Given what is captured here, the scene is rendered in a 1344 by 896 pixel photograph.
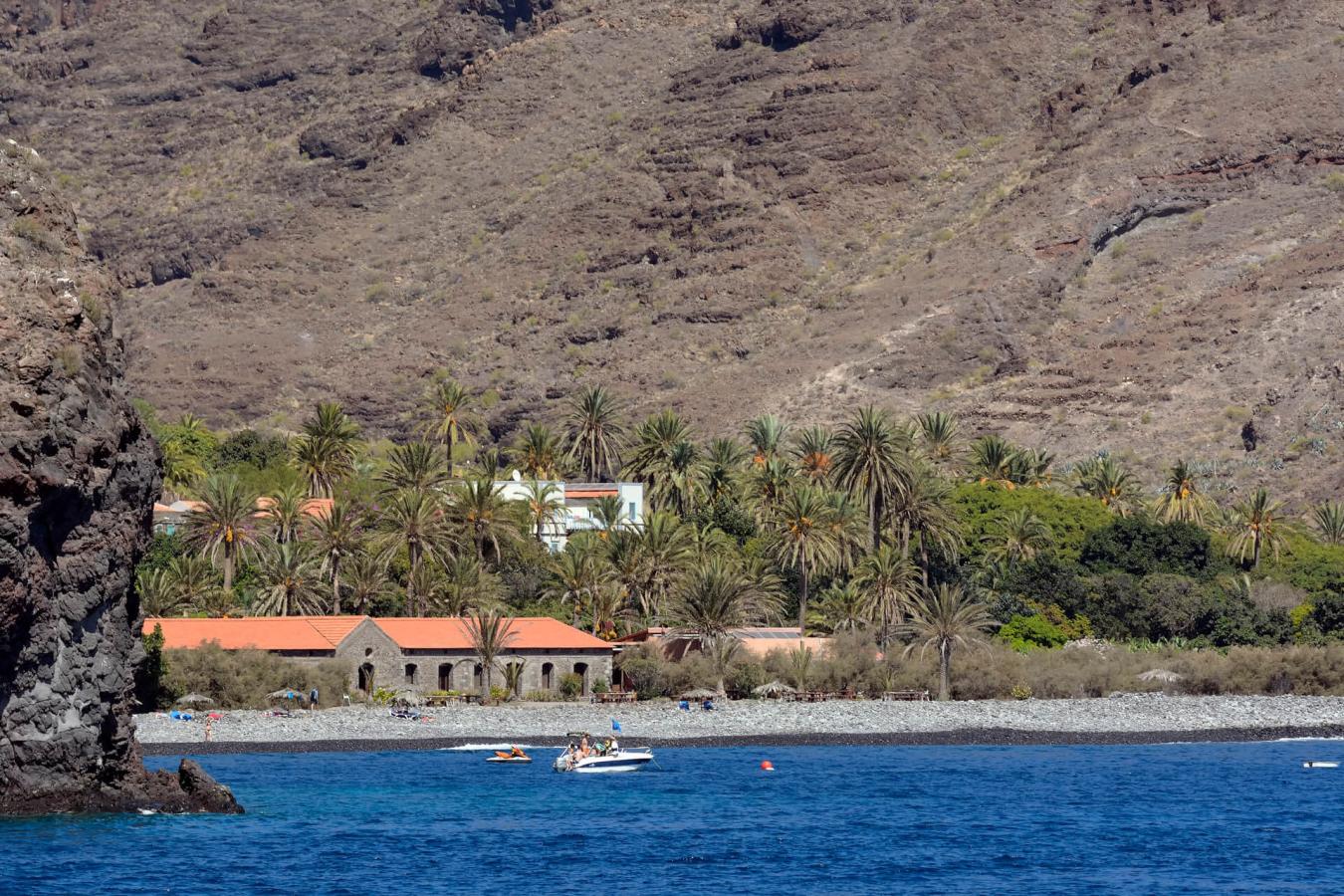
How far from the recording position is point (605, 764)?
69000 mm

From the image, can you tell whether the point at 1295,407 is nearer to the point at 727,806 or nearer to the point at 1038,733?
the point at 1038,733

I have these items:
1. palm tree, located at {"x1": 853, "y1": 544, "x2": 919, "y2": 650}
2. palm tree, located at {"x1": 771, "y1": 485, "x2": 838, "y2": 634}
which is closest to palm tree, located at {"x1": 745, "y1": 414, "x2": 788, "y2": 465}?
palm tree, located at {"x1": 771, "y1": 485, "x2": 838, "y2": 634}

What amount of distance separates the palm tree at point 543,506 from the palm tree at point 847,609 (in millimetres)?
15411

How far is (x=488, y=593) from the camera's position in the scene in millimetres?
92250

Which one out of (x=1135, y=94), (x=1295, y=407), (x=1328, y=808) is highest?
(x=1135, y=94)

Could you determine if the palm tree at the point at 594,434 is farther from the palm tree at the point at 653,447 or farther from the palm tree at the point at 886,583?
the palm tree at the point at 886,583

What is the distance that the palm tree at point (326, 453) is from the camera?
335ft

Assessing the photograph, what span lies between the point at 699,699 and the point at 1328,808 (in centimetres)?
2997

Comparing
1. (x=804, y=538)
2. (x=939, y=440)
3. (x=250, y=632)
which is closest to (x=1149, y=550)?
(x=939, y=440)

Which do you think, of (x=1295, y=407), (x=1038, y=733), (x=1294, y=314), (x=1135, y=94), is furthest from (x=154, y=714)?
(x=1135, y=94)

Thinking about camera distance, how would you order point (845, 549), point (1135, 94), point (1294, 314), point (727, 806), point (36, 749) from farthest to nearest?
point (1135, 94)
point (1294, 314)
point (845, 549)
point (727, 806)
point (36, 749)

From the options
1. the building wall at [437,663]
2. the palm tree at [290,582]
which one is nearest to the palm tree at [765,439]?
the building wall at [437,663]

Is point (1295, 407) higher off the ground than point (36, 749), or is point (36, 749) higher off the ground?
point (1295, 407)

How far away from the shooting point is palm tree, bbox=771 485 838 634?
9338cm
